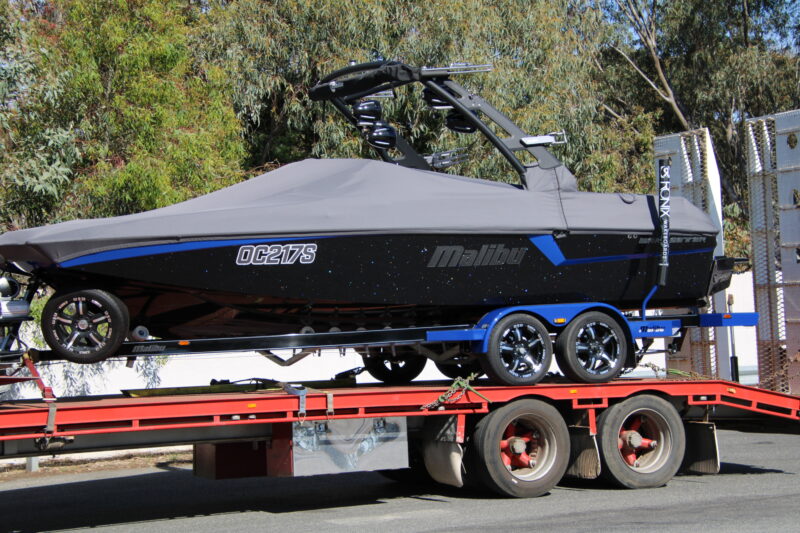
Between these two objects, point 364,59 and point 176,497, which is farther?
point 364,59

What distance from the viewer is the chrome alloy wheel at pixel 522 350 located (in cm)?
861

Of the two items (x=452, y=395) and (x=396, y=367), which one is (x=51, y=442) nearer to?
(x=452, y=395)

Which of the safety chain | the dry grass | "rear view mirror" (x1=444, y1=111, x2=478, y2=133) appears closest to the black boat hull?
the safety chain

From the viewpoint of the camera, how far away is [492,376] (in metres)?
8.51

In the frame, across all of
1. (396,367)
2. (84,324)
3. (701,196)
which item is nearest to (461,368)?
(396,367)

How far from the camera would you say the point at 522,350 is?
866 cm

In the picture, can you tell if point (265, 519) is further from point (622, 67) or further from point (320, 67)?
point (622, 67)

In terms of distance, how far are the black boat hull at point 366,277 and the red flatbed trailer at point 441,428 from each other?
2.36ft

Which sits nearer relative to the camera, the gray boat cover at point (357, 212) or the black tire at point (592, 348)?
the gray boat cover at point (357, 212)

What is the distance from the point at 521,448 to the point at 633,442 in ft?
3.88

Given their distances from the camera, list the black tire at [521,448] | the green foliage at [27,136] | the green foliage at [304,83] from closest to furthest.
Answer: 1. the black tire at [521,448]
2. the green foliage at [27,136]
3. the green foliage at [304,83]

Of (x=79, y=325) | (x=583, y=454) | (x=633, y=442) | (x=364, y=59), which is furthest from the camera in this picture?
(x=364, y=59)

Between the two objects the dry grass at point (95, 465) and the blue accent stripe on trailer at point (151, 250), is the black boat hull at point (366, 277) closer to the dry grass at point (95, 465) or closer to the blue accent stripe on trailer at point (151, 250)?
the blue accent stripe on trailer at point (151, 250)

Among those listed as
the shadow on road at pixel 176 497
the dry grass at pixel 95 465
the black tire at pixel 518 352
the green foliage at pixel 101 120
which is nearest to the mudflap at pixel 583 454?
the black tire at pixel 518 352
